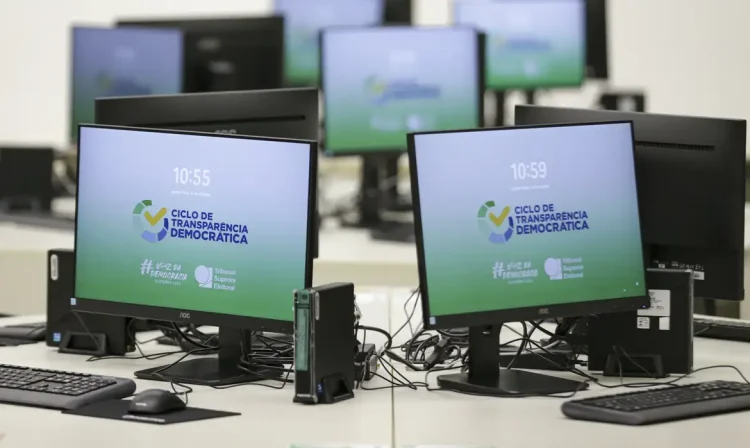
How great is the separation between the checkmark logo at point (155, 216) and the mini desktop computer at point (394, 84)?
67.5 inches

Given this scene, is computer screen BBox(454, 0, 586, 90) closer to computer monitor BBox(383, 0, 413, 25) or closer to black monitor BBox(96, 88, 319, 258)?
computer monitor BBox(383, 0, 413, 25)

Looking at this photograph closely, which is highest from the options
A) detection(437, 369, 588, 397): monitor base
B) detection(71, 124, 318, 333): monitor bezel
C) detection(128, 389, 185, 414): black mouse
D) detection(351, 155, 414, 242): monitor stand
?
detection(351, 155, 414, 242): monitor stand

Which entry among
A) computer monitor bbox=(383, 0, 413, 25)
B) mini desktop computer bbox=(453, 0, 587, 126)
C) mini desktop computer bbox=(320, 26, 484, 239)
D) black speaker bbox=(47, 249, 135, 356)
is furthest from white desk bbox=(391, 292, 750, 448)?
computer monitor bbox=(383, 0, 413, 25)

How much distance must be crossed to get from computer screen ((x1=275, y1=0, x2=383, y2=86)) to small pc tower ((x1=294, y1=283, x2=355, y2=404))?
9.24 ft

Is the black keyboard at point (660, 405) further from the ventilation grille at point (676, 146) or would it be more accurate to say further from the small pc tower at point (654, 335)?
the ventilation grille at point (676, 146)

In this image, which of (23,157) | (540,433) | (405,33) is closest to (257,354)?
(540,433)

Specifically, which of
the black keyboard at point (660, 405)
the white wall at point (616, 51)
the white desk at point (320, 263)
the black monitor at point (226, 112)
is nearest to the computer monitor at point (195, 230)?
the black monitor at point (226, 112)

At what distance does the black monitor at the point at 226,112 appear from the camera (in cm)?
269

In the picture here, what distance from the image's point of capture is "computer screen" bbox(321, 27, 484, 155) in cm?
396

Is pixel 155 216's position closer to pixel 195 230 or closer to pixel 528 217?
pixel 195 230

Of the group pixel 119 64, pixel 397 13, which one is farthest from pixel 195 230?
pixel 397 13

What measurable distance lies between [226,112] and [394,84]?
133cm

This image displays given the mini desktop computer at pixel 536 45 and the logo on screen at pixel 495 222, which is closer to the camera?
the logo on screen at pixel 495 222

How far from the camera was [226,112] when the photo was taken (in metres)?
2.73
